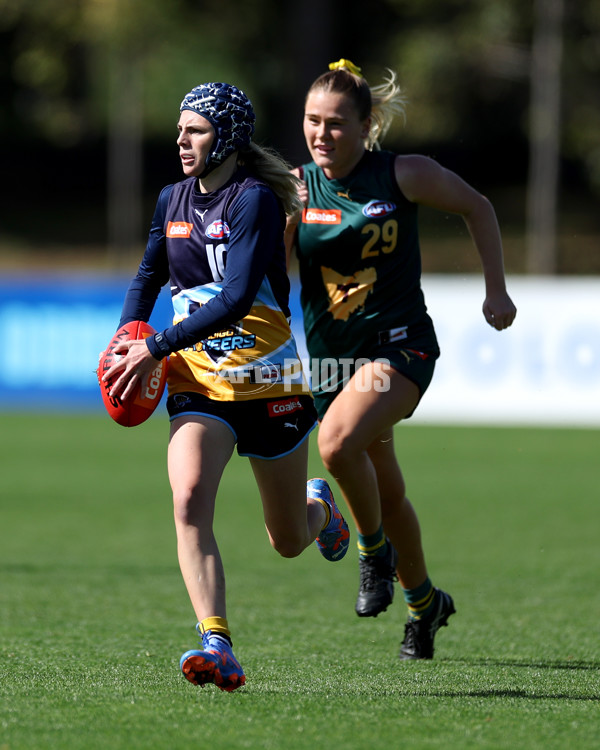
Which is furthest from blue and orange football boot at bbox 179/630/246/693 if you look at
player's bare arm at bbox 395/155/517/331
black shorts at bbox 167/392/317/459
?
player's bare arm at bbox 395/155/517/331

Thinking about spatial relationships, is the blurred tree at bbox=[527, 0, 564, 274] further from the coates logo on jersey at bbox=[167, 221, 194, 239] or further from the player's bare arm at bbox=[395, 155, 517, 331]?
the coates logo on jersey at bbox=[167, 221, 194, 239]

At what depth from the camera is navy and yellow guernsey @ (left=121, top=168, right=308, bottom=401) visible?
454 cm

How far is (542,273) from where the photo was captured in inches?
1153

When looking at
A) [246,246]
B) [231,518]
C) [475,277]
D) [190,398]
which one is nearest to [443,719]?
[190,398]

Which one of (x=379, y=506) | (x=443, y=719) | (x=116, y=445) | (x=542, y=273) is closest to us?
(x=443, y=719)

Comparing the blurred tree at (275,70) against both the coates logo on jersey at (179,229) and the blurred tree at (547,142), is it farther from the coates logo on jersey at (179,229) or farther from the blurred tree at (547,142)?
the coates logo on jersey at (179,229)

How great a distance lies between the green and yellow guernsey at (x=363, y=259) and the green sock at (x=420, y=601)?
3.50 feet

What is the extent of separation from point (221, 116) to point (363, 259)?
1.11 meters

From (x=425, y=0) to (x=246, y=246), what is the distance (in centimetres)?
3295

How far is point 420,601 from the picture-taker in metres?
5.74

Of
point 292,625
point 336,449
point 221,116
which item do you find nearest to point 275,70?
point 292,625

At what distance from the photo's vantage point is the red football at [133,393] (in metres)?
4.75

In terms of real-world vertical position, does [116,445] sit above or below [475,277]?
below

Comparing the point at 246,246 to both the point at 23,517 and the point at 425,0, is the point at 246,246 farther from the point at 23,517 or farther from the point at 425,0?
the point at 425,0
